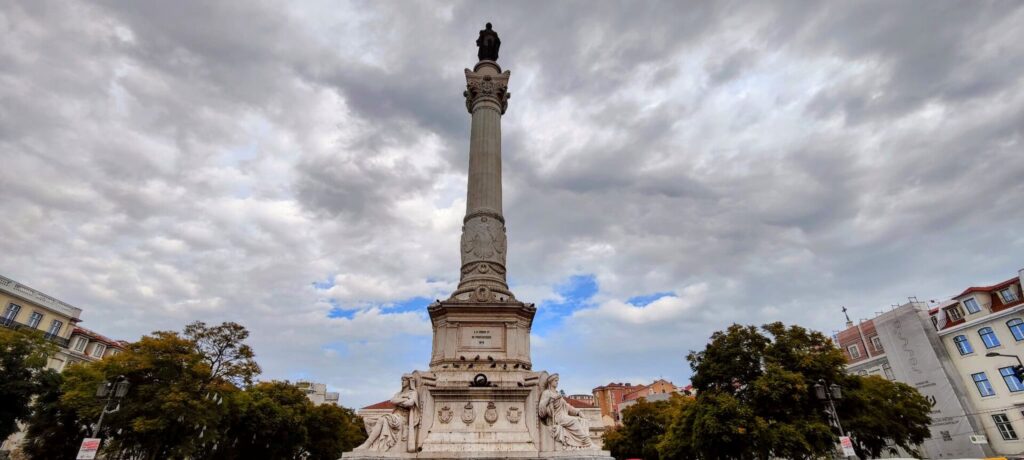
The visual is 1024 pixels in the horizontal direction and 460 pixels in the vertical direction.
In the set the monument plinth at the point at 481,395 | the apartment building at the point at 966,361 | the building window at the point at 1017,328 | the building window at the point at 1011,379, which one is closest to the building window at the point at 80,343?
the monument plinth at the point at 481,395

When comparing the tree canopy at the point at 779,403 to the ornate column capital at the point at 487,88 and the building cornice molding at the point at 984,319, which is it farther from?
the ornate column capital at the point at 487,88

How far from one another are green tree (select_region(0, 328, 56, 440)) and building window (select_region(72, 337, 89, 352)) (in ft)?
67.2

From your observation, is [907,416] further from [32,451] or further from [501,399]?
[32,451]

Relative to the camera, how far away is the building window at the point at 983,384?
3209 centimetres

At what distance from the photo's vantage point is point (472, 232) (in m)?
20.0

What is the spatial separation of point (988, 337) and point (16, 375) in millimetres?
52591

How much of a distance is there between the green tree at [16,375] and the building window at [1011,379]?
169 feet

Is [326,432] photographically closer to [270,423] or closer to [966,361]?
[270,423]

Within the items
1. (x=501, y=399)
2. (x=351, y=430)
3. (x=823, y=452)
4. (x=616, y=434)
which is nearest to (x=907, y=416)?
(x=823, y=452)

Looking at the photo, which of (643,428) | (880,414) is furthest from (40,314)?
(880,414)

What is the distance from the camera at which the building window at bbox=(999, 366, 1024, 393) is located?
30.3 meters

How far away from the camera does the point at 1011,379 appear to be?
101 ft

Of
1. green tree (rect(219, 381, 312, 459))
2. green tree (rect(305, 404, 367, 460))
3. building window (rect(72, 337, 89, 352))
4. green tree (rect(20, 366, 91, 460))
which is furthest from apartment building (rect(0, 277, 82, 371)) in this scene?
green tree (rect(305, 404, 367, 460))

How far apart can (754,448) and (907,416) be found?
9.95 meters
